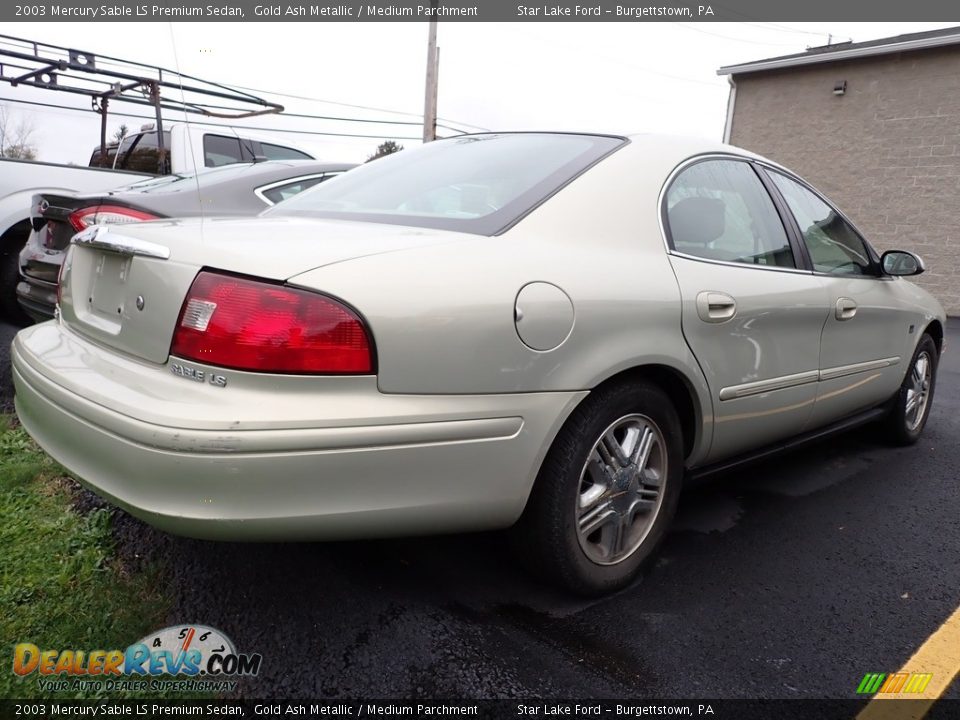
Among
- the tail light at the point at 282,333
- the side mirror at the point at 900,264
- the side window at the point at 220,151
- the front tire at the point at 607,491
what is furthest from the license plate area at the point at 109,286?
the side window at the point at 220,151

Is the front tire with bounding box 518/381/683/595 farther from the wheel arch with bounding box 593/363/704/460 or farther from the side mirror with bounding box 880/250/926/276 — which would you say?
the side mirror with bounding box 880/250/926/276

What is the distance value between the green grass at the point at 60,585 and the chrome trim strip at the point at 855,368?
8.95 ft

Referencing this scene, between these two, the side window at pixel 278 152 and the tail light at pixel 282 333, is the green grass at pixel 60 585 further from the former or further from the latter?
the side window at pixel 278 152

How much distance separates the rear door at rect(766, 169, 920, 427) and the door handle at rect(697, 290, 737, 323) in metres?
0.81

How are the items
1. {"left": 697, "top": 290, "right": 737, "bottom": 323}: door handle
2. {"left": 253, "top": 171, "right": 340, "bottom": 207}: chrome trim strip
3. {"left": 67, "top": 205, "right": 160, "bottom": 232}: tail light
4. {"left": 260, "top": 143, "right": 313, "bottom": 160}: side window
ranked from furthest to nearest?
1. {"left": 260, "top": 143, "right": 313, "bottom": 160}: side window
2. {"left": 253, "top": 171, "right": 340, "bottom": 207}: chrome trim strip
3. {"left": 67, "top": 205, "right": 160, "bottom": 232}: tail light
4. {"left": 697, "top": 290, "right": 737, "bottom": 323}: door handle

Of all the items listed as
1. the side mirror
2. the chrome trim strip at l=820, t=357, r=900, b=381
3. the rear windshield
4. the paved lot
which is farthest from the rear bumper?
the side mirror

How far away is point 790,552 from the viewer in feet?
8.68

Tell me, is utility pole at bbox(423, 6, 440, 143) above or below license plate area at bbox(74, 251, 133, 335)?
above

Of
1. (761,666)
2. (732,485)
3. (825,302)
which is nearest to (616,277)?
(761,666)

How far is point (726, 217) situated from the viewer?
106 inches

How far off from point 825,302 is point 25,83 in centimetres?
837

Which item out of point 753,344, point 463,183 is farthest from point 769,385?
point 463,183

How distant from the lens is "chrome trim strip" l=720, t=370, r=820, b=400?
2.47 meters

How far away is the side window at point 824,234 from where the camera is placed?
10.2ft
